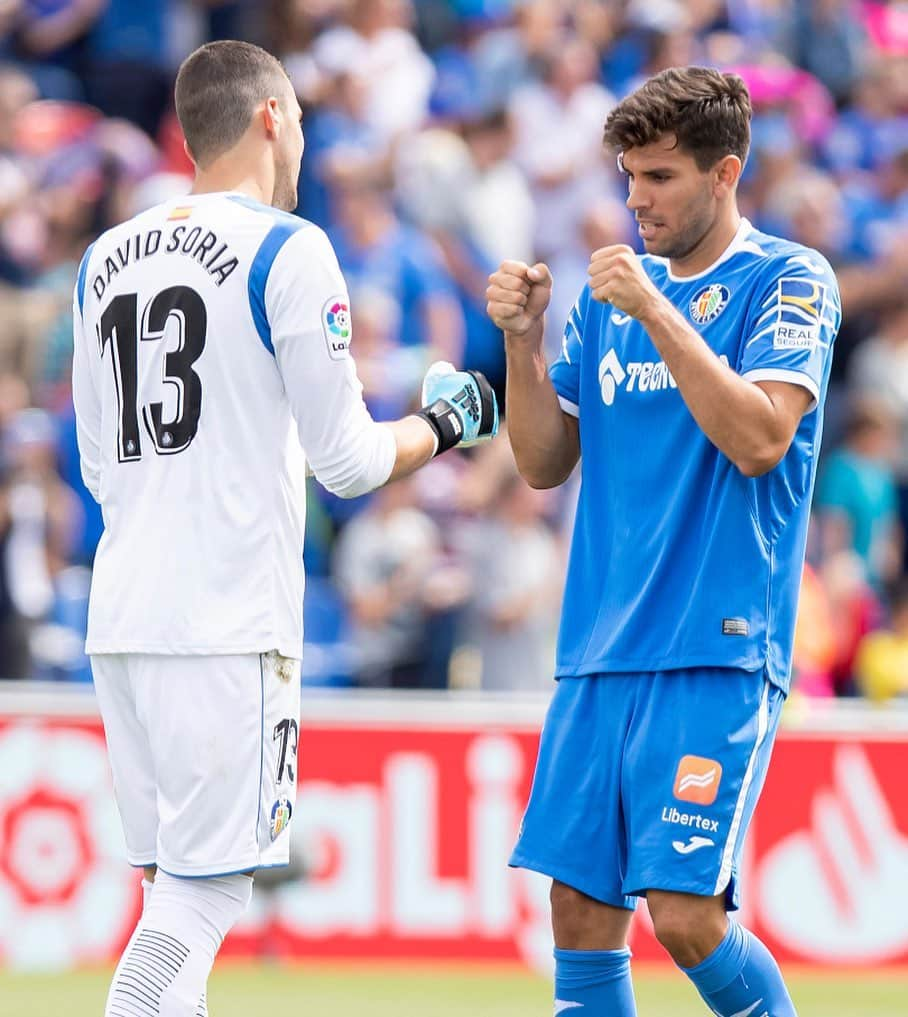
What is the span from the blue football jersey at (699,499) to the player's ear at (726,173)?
135 mm

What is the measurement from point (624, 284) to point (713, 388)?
1.04ft

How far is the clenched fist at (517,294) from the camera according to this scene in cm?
489

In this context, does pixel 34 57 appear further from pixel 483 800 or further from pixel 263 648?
pixel 263 648

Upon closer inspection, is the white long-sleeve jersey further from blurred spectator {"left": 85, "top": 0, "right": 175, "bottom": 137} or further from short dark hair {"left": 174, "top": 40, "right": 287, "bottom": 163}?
blurred spectator {"left": 85, "top": 0, "right": 175, "bottom": 137}

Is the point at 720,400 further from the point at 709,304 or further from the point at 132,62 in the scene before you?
the point at 132,62

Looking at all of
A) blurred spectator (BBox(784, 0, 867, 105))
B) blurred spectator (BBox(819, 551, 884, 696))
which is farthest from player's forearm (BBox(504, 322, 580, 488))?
blurred spectator (BBox(784, 0, 867, 105))

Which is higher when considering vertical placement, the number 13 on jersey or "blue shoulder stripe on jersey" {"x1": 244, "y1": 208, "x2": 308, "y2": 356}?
"blue shoulder stripe on jersey" {"x1": 244, "y1": 208, "x2": 308, "y2": 356}

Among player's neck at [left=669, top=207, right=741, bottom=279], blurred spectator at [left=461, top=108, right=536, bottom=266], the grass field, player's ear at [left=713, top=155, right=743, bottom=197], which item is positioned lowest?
the grass field

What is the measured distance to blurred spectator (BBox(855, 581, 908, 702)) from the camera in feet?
33.7

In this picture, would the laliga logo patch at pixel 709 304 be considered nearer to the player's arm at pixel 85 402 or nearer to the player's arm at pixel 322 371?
the player's arm at pixel 322 371

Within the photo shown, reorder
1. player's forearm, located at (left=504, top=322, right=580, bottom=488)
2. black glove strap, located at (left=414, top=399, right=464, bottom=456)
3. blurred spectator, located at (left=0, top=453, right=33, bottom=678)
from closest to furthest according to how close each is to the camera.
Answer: black glove strap, located at (left=414, top=399, right=464, bottom=456) < player's forearm, located at (left=504, top=322, right=580, bottom=488) < blurred spectator, located at (left=0, top=453, right=33, bottom=678)

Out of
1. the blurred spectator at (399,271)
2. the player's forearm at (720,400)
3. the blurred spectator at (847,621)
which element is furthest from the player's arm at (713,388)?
the blurred spectator at (399,271)

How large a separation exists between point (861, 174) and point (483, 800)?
6.40 meters

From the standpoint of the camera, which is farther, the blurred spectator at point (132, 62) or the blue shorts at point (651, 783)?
the blurred spectator at point (132, 62)
